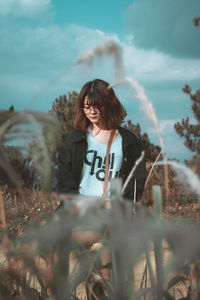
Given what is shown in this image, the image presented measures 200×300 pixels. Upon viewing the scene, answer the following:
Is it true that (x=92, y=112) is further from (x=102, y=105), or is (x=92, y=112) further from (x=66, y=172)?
(x=66, y=172)

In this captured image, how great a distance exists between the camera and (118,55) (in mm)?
875

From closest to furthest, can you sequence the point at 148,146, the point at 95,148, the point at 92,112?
the point at 92,112
the point at 95,148
the point at 148,146

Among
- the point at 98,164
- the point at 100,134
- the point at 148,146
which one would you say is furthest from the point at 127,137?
the point at 148,146

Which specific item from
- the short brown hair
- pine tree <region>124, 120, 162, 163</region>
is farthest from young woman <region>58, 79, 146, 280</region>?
pine tree <region>124, 120, 162, 163</region>

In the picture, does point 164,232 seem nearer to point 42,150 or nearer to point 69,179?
point 42,150

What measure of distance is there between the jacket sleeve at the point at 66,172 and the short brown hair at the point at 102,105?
201 mm

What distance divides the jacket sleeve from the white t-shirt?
0.24ft

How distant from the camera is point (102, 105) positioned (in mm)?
2545

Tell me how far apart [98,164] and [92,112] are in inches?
14.9

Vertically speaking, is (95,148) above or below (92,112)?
below

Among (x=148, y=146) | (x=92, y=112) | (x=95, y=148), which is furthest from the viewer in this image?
(x=148, y=146)

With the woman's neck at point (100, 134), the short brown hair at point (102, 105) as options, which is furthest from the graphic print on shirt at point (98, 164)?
the short brown hair at point (102, 105)

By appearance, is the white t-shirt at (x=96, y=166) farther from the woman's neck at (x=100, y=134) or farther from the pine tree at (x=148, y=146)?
the pine tree at (x=148, y=146)

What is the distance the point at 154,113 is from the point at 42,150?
0.32 meters
